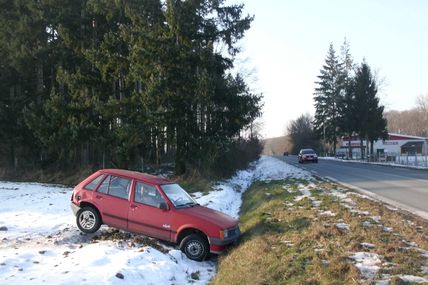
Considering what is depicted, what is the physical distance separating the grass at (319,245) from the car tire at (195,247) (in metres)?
0.45

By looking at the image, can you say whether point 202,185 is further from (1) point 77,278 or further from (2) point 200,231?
(1) point 77,278

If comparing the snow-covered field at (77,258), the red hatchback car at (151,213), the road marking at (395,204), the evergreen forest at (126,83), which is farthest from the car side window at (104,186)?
the evergreen forest at (126,83)

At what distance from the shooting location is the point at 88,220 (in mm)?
11430

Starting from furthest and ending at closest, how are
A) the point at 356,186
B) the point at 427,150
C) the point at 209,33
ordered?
the point at 427,150 → the point at 209,33 → the point at 356,186

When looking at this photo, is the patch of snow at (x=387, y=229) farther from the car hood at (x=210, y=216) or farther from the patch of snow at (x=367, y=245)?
the car hood at (x=210, y=216)

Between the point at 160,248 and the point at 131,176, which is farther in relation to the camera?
the point at 131,176

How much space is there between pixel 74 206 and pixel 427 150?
41.4 metres

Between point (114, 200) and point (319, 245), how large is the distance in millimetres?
5002

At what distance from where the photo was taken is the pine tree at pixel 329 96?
Result: 81125 mm

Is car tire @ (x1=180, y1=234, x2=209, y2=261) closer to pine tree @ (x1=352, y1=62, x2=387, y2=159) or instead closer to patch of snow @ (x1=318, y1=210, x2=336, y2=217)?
patch of snow @ (x1=318, y1=210, x2=336, y2=217)

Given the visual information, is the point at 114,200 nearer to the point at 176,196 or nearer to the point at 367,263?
the point at 176,196

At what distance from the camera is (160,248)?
34.2ft

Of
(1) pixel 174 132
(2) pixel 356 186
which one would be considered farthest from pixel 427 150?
(1) pixel 174 132

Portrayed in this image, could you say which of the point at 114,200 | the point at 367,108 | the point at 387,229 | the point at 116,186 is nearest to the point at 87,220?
the point at 114,200
